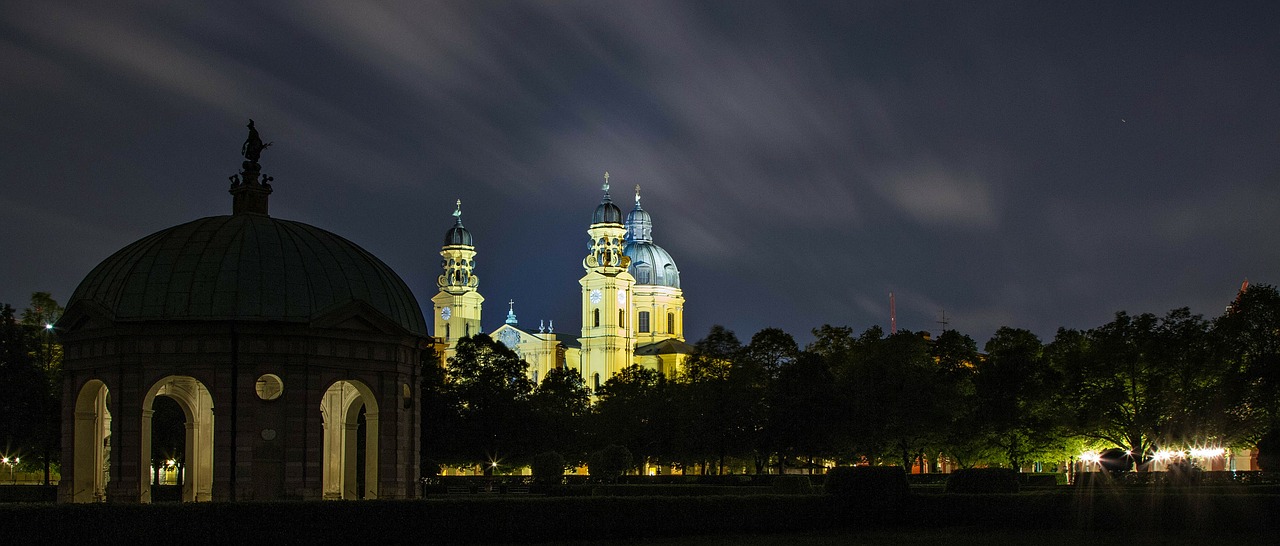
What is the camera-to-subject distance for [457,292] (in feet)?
505

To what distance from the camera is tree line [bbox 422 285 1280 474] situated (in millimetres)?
67688

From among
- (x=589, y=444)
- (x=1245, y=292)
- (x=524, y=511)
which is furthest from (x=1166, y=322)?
(x=524, y=511)

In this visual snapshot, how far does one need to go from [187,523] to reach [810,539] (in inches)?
626

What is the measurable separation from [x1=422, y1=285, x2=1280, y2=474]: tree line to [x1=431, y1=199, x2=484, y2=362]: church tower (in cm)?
6297

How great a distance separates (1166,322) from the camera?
229ft

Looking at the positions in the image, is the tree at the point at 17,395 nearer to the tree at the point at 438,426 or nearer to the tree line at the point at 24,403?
the tree line at the point at 24,403

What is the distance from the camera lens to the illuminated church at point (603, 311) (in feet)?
486

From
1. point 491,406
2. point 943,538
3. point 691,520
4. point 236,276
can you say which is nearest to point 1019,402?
point 491,406

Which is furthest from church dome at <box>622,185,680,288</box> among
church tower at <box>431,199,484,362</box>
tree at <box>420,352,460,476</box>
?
tree at <box>420,352,460,476</box>

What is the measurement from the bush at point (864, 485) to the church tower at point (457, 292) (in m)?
112

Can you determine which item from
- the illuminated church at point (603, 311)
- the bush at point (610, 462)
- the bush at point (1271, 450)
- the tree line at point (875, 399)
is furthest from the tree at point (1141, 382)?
the illuminated church at point (603, 311)

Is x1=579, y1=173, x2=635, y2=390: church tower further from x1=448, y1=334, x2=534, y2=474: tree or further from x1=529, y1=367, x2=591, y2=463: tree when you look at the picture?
x1=448, y1=334, x2=534, y2=474: tree

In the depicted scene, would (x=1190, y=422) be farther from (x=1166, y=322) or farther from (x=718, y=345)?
(x=718, y=345)

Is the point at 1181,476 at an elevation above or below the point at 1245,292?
below
